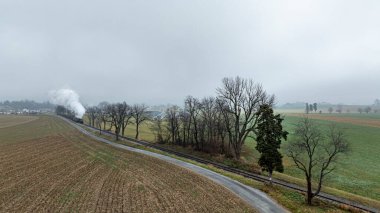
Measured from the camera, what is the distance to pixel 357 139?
257ft

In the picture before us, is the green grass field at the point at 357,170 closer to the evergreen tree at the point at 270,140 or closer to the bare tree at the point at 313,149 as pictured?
the bare tree at the point at 313,149

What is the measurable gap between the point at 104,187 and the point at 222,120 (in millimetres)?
38764

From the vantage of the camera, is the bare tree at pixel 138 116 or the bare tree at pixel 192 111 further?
the bare tree at pixel 138 116

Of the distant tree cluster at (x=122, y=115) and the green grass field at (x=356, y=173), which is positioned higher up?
the distant tree cluster at (x=122, y=115)

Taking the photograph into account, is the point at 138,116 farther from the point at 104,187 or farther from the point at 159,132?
the point at 104,187

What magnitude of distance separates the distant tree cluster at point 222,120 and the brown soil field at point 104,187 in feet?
55.1

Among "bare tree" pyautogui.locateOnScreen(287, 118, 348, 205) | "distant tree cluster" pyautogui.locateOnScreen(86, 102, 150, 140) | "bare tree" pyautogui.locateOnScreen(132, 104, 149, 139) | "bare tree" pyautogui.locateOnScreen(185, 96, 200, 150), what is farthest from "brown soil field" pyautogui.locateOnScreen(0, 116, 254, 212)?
"bare tree" pyautogui.locateOnScreen(132, 104, 149, 139)

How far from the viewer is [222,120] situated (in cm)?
6631

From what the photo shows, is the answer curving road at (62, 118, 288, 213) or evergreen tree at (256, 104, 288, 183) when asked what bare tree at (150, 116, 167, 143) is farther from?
evergreen tree at (256, 104, 288, 183)

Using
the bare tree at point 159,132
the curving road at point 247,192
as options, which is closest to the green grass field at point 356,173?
the curving road at point 247,192

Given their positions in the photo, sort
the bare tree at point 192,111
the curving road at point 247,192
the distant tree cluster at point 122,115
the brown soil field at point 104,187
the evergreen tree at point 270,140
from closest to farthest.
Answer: the brown soil field at point 104,187 → the curving road at point 247,192 → the evergreen tree at point 270,140 → the bare tree at point 192,111 → the distant tree cluster at point 122,115

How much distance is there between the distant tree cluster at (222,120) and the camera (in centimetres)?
5440

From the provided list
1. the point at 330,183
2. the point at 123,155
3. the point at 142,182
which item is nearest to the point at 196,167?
the point at 142,182

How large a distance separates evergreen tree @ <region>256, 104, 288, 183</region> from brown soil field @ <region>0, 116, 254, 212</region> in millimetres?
8776
